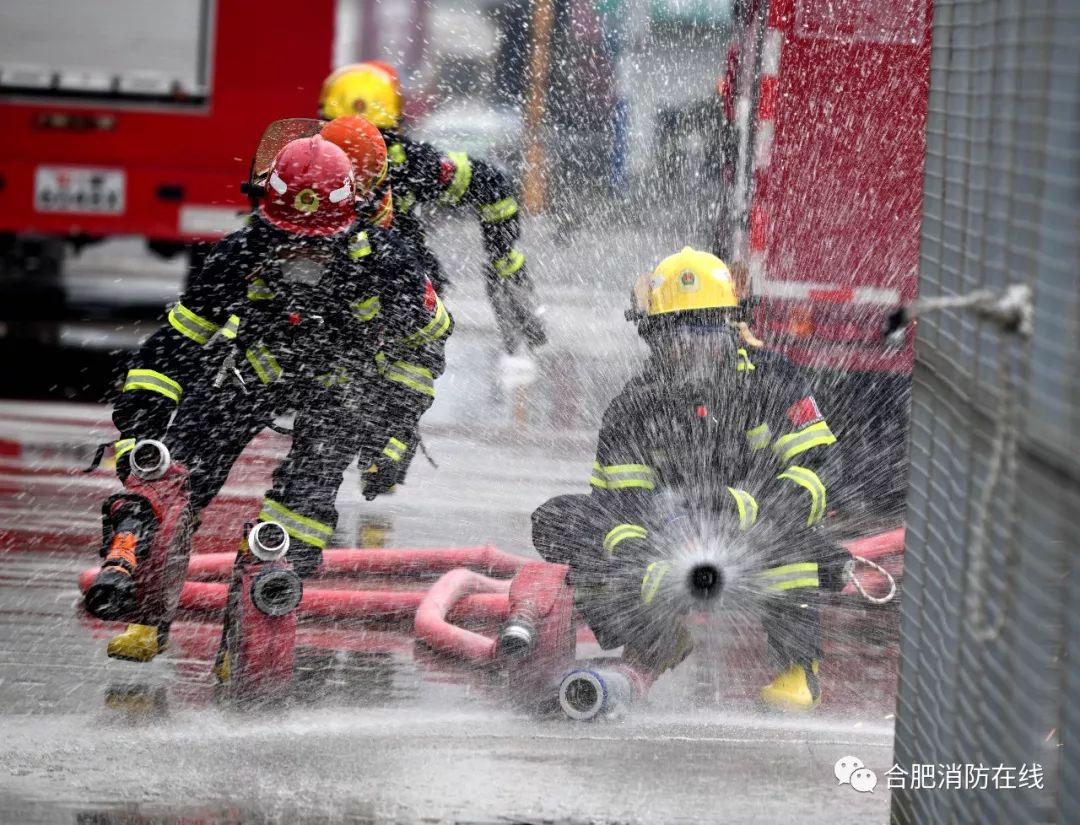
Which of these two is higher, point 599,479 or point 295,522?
point 599,479

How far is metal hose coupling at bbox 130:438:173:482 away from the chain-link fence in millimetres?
2268

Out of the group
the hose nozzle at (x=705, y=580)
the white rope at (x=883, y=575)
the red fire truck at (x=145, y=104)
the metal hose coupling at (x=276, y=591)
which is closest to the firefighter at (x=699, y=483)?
the hose nozzle at (x=705, y=580)

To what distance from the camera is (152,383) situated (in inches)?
202

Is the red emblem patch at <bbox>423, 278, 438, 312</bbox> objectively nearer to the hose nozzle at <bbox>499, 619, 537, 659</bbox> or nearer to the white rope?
the hose nozzle at <bbox>499, 619, 537, 659</bbox>

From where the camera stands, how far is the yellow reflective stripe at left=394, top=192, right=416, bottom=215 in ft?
23.6

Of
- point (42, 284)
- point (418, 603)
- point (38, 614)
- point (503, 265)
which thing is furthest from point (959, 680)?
point (42, 284)

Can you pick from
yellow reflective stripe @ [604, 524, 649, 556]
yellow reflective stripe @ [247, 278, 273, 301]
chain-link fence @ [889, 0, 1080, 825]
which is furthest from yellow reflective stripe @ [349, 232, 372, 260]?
chain-link fence @ [889, 0, 1080, 825]

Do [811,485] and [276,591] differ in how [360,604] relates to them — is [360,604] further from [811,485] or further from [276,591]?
[811,485]

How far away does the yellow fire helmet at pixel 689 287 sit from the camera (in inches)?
206

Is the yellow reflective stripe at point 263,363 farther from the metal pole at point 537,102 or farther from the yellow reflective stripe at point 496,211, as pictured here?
the metal pole at point 537,102

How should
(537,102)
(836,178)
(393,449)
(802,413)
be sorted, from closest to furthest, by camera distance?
1. (802,413)
2. (393,449)
3. (836,178)
4. (537,102)

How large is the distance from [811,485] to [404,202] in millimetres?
2880

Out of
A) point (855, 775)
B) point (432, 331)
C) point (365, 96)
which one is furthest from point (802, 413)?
point (365, 96)

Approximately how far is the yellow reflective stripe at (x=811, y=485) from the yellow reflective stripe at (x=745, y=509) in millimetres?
142
